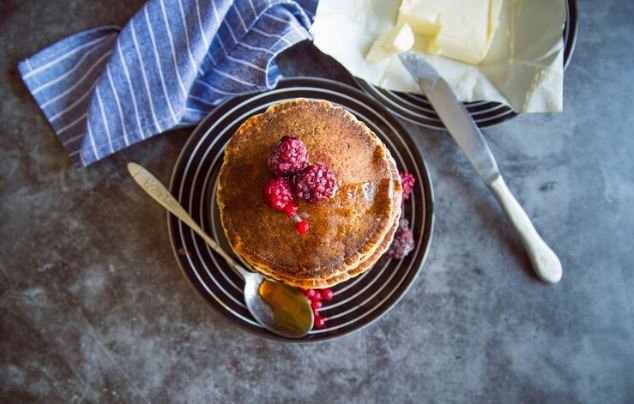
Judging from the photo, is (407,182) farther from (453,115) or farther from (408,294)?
(408,294)

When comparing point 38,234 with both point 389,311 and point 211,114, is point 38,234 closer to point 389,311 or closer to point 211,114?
point 211,114

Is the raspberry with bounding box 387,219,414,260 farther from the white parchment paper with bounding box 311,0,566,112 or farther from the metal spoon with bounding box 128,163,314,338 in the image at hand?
the white parchment paper with bounding box 311,0,566,112

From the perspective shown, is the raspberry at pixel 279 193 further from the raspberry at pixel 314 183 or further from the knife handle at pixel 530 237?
the knife handle at pixel 530 237

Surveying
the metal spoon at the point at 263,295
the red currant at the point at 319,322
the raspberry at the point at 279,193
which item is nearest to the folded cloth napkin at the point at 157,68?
the metal spoon at the point at 263,295

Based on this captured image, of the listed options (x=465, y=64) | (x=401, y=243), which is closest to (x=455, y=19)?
(x=465, y=64)

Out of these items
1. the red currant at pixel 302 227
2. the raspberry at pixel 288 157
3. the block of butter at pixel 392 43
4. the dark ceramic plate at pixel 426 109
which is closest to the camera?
the raspberry at pixel 288 157
